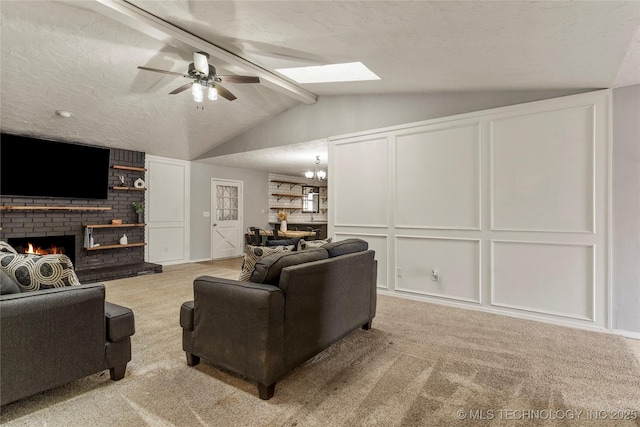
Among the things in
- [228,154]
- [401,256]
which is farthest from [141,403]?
[228,154]

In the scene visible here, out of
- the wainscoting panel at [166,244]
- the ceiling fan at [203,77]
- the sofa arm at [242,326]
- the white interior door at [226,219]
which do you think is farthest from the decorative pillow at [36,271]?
the white interior door at [226,219]

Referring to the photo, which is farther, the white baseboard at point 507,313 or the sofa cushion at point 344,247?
the white baseboard at point 507,313

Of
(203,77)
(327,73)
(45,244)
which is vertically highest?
(327,73)

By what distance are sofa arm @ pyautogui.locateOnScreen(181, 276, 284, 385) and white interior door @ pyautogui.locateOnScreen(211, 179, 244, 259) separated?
18.9 feet

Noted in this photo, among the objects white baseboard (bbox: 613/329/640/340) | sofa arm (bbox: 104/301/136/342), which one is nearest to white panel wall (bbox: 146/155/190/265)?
sofa arm (bbox: 104/301/136/342)

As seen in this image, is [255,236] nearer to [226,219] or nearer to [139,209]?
[226,219]

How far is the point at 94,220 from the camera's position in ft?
19.0

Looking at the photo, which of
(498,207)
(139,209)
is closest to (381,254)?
(498,207)

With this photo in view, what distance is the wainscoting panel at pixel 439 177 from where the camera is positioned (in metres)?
3.78

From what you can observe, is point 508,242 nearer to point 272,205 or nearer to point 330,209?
point 330,209

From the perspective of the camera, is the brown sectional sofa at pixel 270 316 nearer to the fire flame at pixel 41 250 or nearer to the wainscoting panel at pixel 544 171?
the wainscoting panel at pixel 544 171

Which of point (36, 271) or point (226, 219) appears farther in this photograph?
point (226, 219)

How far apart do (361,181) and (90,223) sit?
194 inches

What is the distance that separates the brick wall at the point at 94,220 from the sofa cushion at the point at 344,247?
513cm
